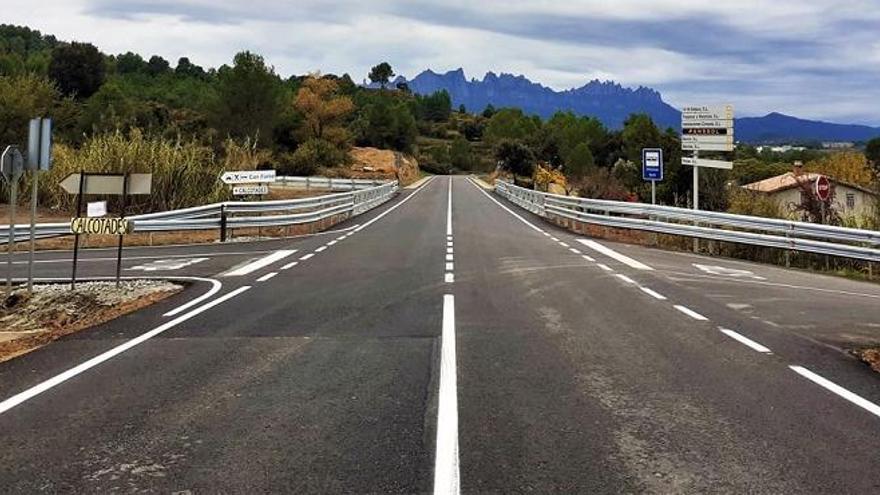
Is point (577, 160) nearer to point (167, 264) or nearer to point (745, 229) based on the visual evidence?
point (745, 229)

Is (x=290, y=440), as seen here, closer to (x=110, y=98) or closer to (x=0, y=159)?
(x=0, y=159)

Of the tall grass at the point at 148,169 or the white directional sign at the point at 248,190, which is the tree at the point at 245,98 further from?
the white directional sign at the point at 248,190

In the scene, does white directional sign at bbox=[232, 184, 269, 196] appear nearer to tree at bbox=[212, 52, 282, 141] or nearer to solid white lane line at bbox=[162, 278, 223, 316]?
solid white lane line at bbox=[162, 278, 223, 316]

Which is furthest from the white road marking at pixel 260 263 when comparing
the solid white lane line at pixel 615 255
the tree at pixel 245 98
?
the tree at pixel 245 98

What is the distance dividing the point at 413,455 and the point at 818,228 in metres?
15.3

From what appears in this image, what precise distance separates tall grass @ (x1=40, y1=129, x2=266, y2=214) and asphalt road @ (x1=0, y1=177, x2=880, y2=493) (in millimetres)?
17137

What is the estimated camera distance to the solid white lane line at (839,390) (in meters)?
5.86

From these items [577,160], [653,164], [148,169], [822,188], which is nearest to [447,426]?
[822,188]

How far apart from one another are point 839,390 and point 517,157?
230 ft

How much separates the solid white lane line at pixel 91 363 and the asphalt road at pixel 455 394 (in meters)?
0.04

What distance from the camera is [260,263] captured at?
642 inches

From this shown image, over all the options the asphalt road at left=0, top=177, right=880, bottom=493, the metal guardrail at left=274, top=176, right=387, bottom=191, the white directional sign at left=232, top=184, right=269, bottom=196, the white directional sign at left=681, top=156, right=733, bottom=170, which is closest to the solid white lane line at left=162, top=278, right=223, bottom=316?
the asphalt road at left=0, top=177, right=880, bottom=493

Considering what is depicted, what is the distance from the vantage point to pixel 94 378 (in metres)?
6.74

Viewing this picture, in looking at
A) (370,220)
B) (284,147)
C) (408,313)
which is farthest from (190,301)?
(284,147)
